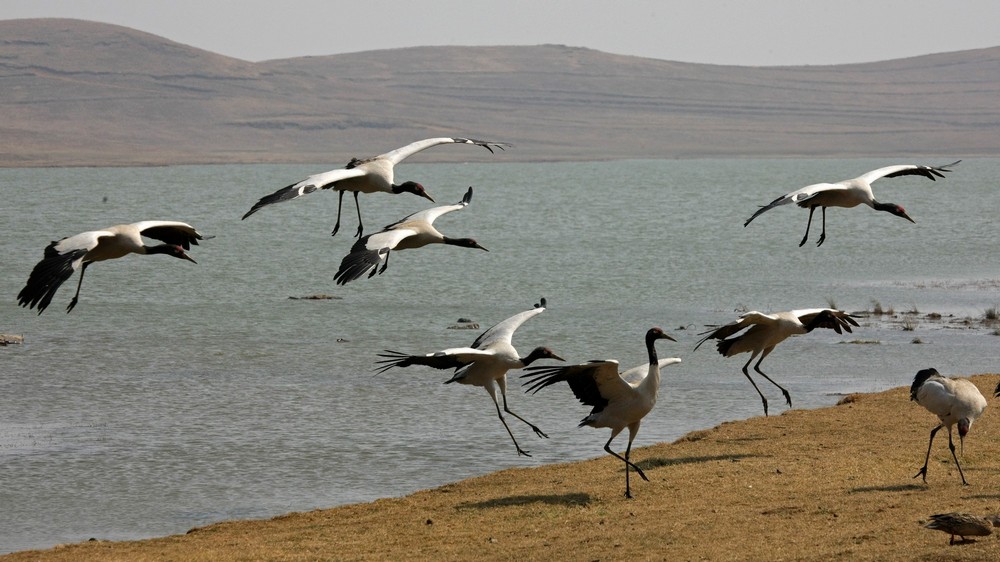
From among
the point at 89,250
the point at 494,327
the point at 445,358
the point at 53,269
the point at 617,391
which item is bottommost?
the point at 617,391

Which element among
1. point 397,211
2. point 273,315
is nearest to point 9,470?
point 273,315

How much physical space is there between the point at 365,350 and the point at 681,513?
50.8ft

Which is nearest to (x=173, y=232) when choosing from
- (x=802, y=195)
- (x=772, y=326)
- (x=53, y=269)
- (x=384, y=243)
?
(x=384, y=243)

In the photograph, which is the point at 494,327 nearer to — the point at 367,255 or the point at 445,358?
the point at 445,358

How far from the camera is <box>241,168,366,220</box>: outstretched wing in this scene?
36.3 feet

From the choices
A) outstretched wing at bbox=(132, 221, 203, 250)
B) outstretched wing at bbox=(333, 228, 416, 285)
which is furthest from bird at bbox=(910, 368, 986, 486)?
outstretched wing at bbox=(132, 221, 203, 250)

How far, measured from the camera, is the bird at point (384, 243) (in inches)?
450

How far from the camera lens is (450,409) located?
2002 cm

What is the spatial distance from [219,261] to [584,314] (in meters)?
19.5

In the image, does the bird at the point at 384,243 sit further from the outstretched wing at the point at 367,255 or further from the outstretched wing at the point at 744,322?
the outstretched wing at the point at 744,322

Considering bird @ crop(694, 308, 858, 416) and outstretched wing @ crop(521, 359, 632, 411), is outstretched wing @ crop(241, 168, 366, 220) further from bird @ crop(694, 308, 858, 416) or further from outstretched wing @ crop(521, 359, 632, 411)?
bird @ crop(694, 308, 858, 416)

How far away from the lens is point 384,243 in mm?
12273

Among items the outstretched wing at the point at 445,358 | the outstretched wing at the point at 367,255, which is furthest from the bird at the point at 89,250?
the outstretched wing at the point at 445,358

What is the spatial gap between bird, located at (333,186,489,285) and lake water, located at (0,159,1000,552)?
9.70ft
